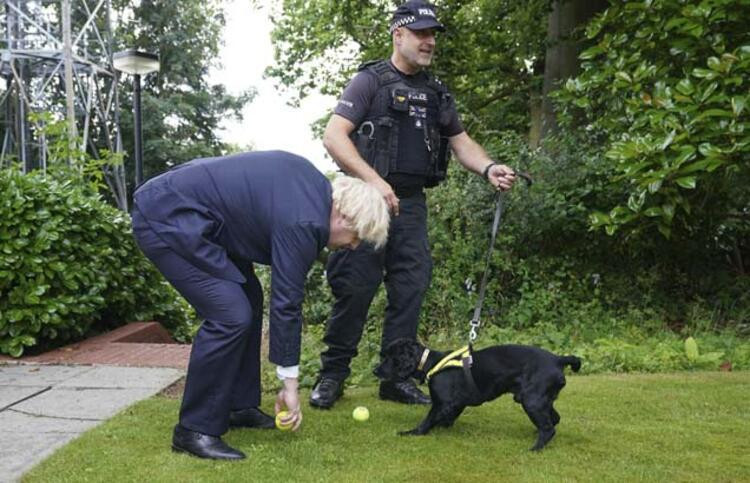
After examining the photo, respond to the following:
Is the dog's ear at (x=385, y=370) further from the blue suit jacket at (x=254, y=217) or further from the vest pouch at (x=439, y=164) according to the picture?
the vest pouch at (x=439, y=164)

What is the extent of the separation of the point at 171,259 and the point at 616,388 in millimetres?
2975

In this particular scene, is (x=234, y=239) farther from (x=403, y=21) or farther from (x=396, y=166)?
(x=403, y=21)

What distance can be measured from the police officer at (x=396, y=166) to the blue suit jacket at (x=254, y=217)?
2.81 ft

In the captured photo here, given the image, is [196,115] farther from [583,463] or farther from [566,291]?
[583,463]

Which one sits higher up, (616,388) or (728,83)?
(728,83)

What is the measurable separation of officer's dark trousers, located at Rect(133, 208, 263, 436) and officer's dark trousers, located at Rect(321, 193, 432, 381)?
1016 mm

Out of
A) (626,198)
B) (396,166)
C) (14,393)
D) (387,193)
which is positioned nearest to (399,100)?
(396,166)

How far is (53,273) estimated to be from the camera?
18.3 ft

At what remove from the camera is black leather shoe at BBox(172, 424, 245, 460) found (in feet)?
10.4

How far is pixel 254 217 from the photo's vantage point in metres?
3.15

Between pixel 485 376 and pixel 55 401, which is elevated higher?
pixel 485 376

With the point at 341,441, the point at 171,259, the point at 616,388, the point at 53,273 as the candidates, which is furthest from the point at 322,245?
the point at 53,273

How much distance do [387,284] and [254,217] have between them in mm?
1361

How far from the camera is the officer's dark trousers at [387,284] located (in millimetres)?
4133
